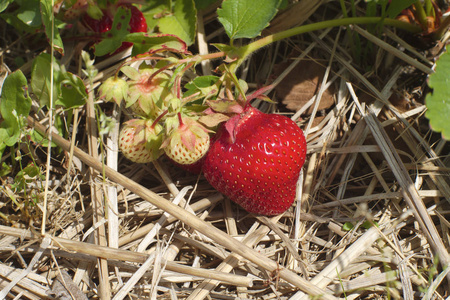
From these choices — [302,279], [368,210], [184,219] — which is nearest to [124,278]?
[184,219]

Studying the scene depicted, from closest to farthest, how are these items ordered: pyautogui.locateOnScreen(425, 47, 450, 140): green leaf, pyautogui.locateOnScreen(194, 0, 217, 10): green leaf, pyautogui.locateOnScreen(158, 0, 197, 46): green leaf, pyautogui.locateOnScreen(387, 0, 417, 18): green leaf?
pyautogui.locateOnScreen(425, 47, 450, 140): green leaf < pyautogui.locateOnScreen(387, 0, 417, 18): green leaf < pyautogui.locateOnScreen(158, 0, 197, 46): green leaf < pyautogui.locateOnScreen(194, 0, 217, 10): green leaf

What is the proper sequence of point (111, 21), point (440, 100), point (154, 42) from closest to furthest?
point (440, 100), point (154, 42), point (111, 21)

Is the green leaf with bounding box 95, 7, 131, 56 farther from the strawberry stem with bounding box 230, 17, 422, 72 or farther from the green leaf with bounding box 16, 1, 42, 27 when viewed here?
the strawberry stem with bounding box 230, 17, 422, 72

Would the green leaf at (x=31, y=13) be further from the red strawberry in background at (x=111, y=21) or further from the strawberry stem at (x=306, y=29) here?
the strawberry stem at (x=306, y=29)

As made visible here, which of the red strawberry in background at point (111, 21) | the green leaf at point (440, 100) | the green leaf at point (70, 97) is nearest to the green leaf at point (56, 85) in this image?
the green leaf at point (70, 97)

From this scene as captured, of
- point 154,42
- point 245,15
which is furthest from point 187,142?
point 245,15

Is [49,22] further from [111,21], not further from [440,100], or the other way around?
[440,100]

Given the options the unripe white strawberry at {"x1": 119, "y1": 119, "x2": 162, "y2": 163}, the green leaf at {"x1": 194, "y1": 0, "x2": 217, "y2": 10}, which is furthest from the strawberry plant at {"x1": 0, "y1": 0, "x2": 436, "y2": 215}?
the green leaf at {"x1": 194, "y1": 0, "x2": 217, "y2": 10}
